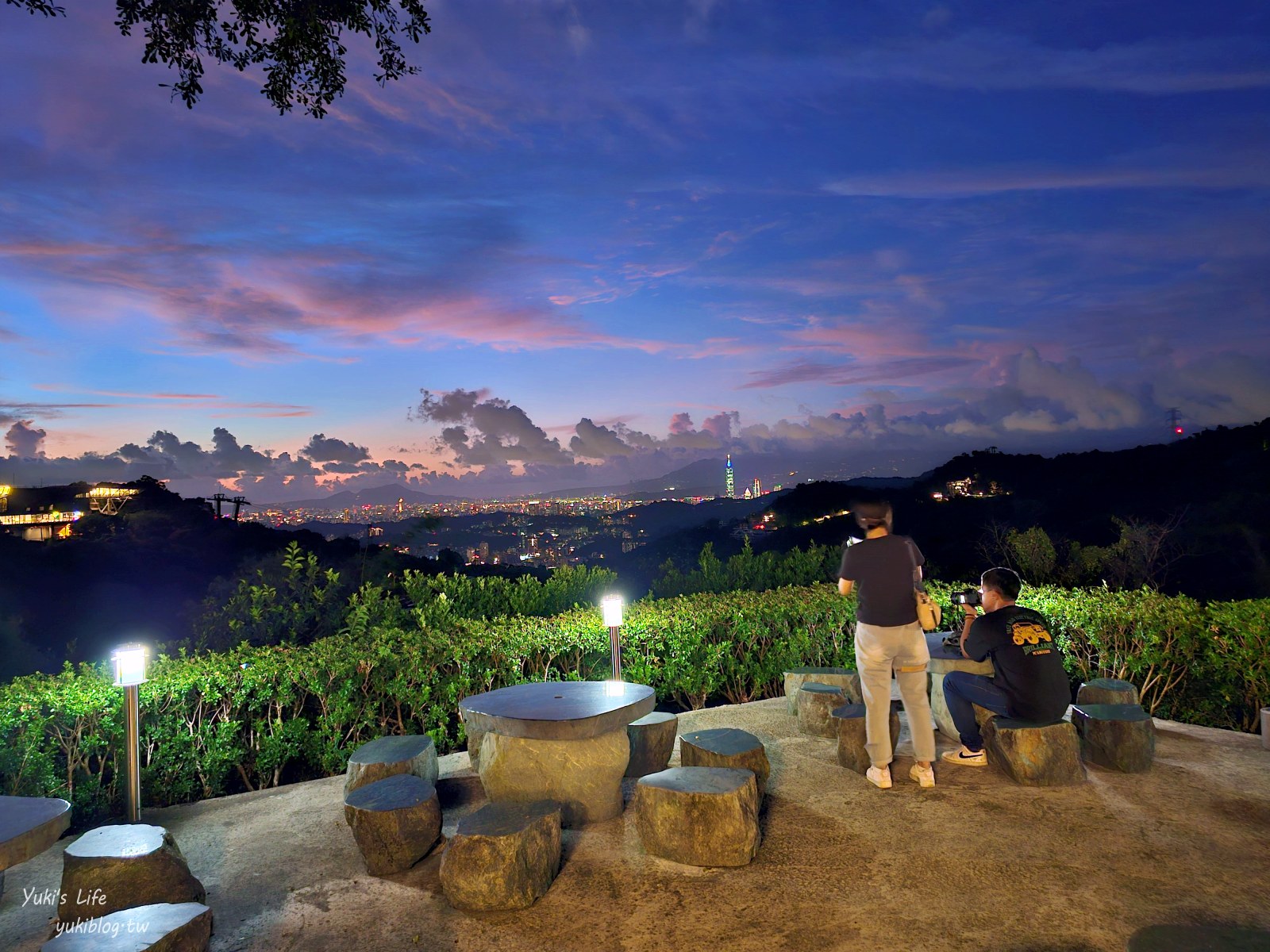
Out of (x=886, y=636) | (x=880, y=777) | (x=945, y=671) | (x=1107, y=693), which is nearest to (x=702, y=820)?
(x=880, y=777)

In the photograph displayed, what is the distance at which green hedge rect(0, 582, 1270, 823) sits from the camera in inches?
197

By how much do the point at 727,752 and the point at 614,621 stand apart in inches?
73.3

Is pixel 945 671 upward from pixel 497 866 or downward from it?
upward

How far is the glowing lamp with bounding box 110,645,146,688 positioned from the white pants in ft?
14.8

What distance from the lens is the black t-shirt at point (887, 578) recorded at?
472cm

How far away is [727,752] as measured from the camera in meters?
4.64

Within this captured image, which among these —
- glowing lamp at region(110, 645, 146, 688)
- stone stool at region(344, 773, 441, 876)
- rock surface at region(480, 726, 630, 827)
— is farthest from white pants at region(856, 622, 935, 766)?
glowing lamp at region(110, 645, 146, 688)

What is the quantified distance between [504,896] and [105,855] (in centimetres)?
185

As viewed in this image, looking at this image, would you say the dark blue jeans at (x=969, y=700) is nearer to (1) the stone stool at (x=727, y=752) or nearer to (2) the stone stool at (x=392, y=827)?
(1) the stone stool at (x=727, y=752)

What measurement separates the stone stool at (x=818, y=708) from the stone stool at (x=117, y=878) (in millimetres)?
4361

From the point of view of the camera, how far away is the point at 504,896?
11.6 feet

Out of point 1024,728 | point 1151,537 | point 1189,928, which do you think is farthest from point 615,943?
point 1151,537

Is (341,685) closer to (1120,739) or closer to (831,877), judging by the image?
(831,877)

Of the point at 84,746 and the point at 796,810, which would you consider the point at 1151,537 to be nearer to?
the point at 796,810
